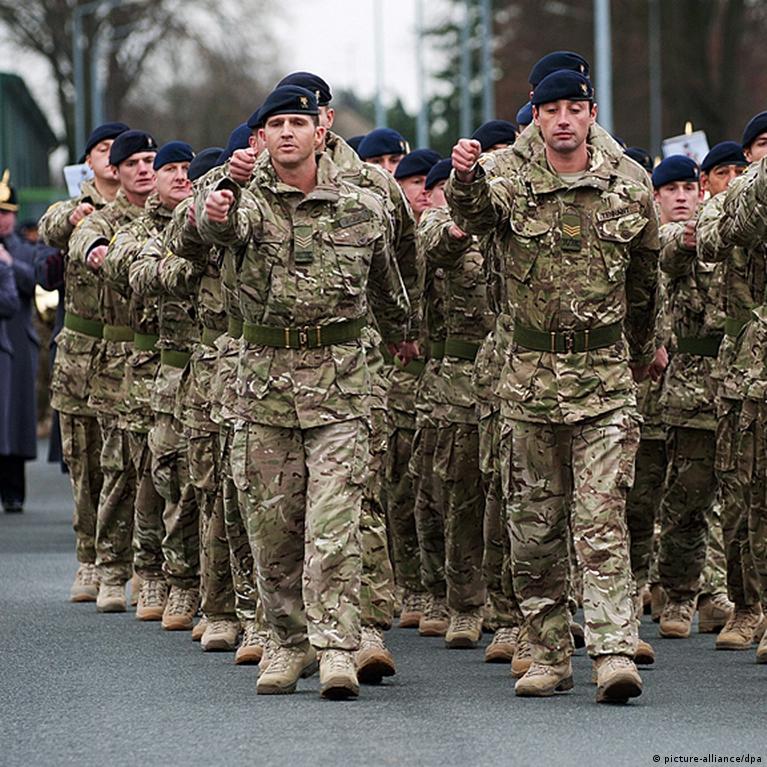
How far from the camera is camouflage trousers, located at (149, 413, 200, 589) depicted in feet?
40.4

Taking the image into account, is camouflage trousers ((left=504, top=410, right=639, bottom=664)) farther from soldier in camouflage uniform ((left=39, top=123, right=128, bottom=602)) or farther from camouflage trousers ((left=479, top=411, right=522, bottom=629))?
soldier in camouflage uniform ((left=39, top=123, right=128, bottom=602))

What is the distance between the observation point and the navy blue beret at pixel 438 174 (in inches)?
493

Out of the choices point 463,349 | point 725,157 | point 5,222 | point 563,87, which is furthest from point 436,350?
point 5,222

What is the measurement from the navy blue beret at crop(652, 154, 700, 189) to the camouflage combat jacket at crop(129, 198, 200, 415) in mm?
2429

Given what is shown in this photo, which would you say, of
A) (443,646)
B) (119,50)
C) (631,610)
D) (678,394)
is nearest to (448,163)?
(678,394)

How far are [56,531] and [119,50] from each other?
1894 inches

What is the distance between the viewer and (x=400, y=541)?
43.0 feet

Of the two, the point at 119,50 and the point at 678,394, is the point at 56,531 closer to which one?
the point at 678,394

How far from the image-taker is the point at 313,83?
34.9 feet

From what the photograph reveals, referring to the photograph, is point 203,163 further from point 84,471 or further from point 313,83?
point 84,471

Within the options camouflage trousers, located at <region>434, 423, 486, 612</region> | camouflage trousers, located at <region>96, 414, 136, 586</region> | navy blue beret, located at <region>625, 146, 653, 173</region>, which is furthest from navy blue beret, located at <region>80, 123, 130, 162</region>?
camouflage trousers, located at <region>434, 423, 486, 612</region>

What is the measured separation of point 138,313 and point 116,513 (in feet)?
3.62

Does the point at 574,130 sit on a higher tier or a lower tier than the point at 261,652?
higher

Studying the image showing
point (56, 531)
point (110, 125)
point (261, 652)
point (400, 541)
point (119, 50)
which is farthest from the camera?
point (119, 50)
